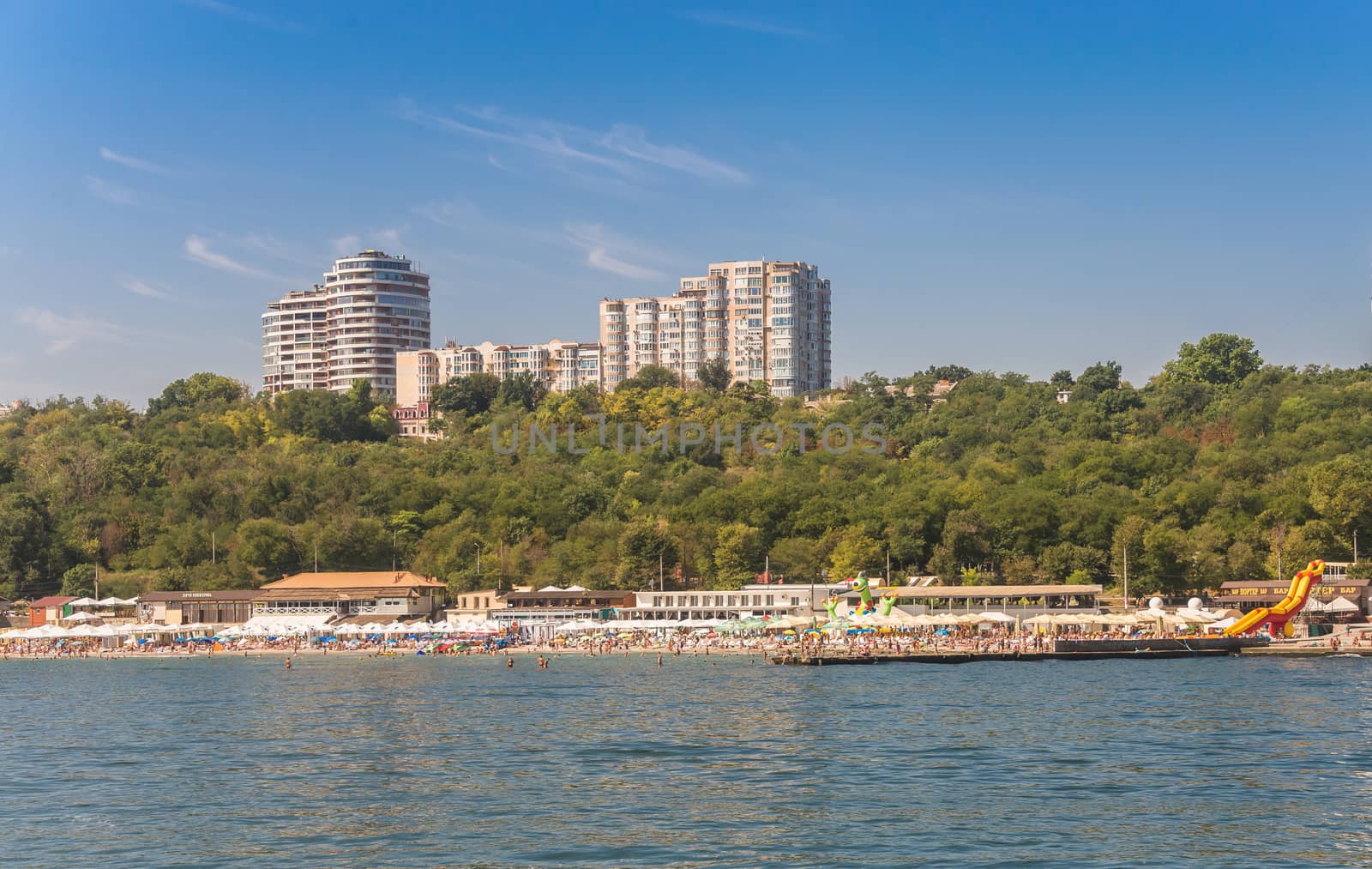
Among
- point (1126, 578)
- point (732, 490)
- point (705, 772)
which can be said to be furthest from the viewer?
point (732, 490)

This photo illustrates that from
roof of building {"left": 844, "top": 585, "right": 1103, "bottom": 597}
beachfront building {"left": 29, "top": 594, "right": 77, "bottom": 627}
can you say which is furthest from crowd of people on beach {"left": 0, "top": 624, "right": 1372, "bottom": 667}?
beachfront building {"left": 29, "top": 594, "right": 77, "bottom": 627}

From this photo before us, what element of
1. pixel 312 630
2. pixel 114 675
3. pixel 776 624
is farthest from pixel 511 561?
pixel 114 675

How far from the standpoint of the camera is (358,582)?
Answer: 120 metres

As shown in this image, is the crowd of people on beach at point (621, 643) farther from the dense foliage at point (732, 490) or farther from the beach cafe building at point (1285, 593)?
the dense foliage at point (732, 490)

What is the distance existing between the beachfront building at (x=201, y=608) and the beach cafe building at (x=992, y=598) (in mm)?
46242

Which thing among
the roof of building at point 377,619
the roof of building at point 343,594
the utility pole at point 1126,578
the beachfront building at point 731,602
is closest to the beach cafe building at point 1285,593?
the utility pole at point 1126,578

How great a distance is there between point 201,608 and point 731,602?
4074cm

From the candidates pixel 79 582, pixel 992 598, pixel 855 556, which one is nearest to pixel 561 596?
pixel 855 556

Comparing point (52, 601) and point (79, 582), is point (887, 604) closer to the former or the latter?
point (52, 601)

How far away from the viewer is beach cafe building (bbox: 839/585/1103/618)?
10562cm

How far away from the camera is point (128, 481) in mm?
150125

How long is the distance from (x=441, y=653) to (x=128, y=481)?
6550cm

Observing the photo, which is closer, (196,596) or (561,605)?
(561,605)

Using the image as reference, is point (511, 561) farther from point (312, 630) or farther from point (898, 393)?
point (898, 393)
